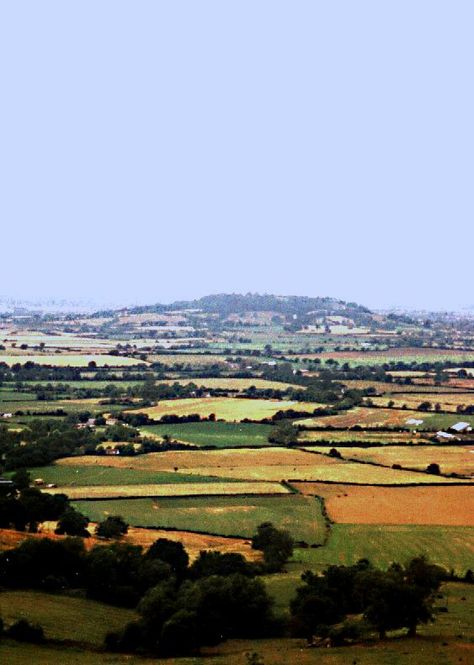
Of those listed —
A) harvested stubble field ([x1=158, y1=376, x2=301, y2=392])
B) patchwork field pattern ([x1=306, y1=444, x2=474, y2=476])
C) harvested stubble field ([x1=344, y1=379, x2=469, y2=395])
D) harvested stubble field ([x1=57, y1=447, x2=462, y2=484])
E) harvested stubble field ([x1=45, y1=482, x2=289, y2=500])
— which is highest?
harvested stubble field ([x1=344, y1=379, x2=469, y2=395])

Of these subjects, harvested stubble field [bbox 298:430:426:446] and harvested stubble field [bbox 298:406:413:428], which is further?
harvested stubble field [bbox 298:406:413:428]

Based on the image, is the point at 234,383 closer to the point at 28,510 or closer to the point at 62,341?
the point at 62,341

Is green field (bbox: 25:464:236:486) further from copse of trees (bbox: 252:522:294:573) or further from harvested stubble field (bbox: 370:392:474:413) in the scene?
harvested stubble field (bbox: 370:392:474:413)

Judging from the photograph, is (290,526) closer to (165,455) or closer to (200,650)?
(200,650)

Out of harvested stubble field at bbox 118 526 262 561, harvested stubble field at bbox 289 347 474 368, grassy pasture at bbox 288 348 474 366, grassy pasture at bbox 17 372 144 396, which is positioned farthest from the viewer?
harvested stubble field at bbox 289 347 474 368

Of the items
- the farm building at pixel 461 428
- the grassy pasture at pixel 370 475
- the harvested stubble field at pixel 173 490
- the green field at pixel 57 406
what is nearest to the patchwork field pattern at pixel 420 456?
the grassy pasture at pixel 370 475

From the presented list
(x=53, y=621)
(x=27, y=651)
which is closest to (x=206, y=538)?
(x=53, y=621)

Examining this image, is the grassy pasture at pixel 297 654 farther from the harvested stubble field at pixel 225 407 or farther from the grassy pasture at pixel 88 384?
the grassy pasture at pixel 88 384

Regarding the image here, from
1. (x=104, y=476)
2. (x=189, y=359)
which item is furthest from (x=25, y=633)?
(x=189, y=359)

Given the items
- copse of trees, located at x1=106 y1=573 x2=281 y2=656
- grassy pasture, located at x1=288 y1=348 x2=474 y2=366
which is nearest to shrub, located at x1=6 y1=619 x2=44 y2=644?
copse of trees, located at x1=106 y1=573 x2=281 y2=656
